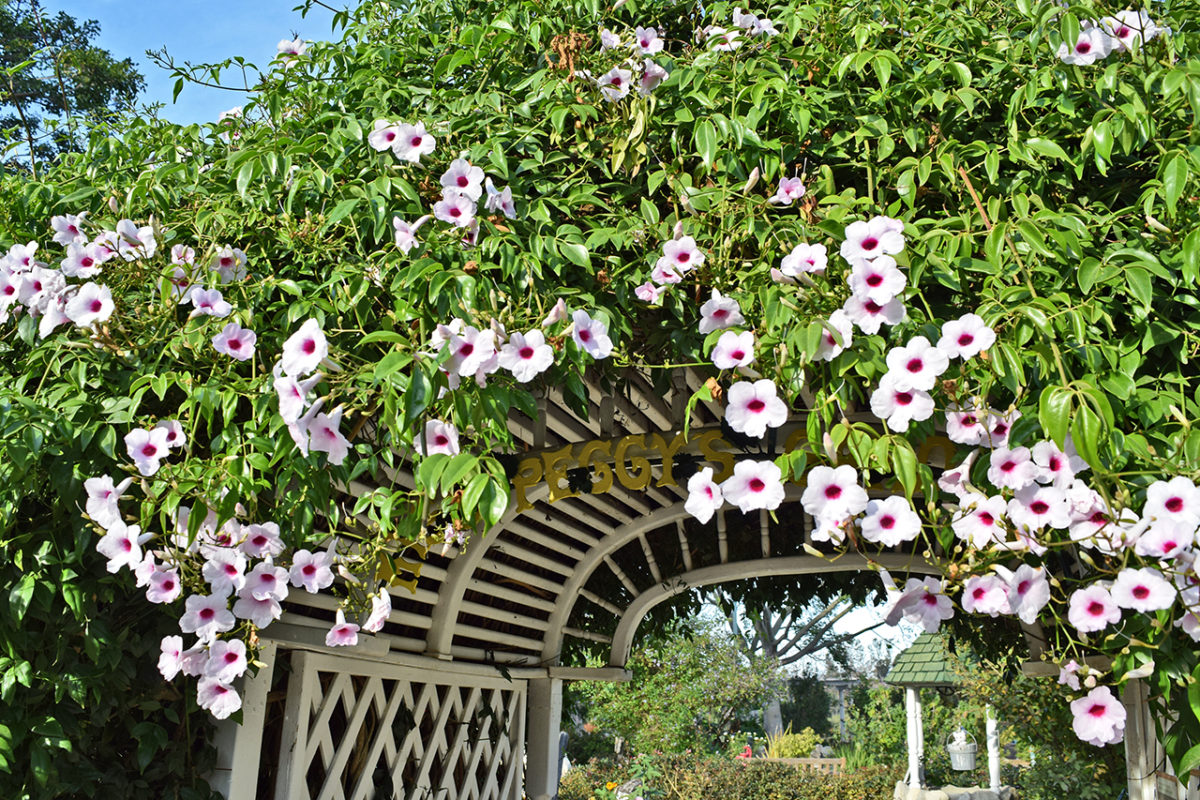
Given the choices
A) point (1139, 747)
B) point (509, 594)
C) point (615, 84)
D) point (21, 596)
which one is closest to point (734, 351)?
point (615, 84)

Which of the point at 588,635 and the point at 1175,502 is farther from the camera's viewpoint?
the point at 588,635

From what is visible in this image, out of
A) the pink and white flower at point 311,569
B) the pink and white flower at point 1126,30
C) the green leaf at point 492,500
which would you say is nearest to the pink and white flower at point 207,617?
the pink and white flower at point 311,569

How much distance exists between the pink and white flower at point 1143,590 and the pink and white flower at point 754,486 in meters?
0.46

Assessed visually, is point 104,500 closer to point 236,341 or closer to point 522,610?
point 236,341

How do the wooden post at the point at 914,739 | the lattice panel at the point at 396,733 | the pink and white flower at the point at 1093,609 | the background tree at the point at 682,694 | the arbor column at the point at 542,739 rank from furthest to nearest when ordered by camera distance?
the background tree at the point at 682,694, the wooden post at the point at 914,739, the arbor column at the point at 542,739, the lattice panel at the point at 396,733, the pink and white flower at the point at 1093,609

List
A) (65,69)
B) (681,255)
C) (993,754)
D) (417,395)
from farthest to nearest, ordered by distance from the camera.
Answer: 1. (993,754)
2. (65,69)
3. (681,255)
4. (417,395)

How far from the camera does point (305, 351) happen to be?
1.51 metres

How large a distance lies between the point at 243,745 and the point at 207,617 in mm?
762

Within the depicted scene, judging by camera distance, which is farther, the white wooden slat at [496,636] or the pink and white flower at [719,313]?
the white wooden slat at [496,636]

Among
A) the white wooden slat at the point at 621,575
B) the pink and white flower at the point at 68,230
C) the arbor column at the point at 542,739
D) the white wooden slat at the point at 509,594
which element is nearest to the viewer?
the pink and white flower at the point at 68,230

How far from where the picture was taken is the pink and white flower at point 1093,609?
1339mm

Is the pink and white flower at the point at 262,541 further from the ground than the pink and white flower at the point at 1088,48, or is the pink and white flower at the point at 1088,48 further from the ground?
the pink and white flower at the point at 1088,48

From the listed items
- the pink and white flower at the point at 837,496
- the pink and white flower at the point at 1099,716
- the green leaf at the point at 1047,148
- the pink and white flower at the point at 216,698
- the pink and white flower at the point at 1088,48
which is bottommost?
the pink and white flower at the point at 216,698

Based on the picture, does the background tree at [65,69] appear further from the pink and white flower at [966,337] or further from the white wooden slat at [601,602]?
the pink and white flower at [966,337]
